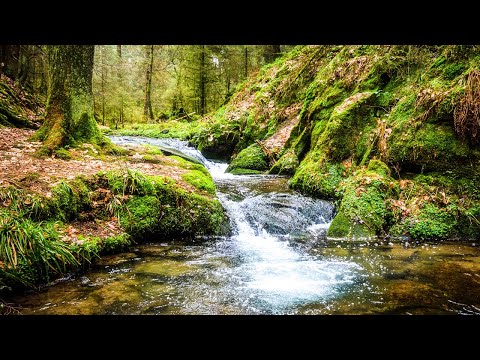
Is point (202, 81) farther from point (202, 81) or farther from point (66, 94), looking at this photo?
point (66, 94)

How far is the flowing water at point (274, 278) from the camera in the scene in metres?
3.63

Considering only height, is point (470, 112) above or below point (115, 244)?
above

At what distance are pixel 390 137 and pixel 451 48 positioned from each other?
7.31 feet

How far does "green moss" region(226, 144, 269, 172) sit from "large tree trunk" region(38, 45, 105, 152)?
5.55 meters

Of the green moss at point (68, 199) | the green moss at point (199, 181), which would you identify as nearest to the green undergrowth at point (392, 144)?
the green moss at point (199, 181)

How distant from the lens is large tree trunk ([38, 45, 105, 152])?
281 inches

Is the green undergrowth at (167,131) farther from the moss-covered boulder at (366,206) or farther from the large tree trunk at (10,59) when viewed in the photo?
the moss-covered boulder at (366,206)

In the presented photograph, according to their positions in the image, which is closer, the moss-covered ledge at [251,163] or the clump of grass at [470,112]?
the clump of grass at [470,112]

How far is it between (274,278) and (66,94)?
231 inches

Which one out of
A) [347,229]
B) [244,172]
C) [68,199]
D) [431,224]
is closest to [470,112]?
[431,224]

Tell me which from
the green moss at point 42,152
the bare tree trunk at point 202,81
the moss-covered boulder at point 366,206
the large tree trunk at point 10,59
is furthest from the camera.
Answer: the bare tree trunk at point 202,81

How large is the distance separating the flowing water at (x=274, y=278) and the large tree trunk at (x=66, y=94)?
3451mm

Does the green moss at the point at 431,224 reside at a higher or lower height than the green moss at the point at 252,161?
lower

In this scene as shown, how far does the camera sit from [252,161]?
11.8 m
